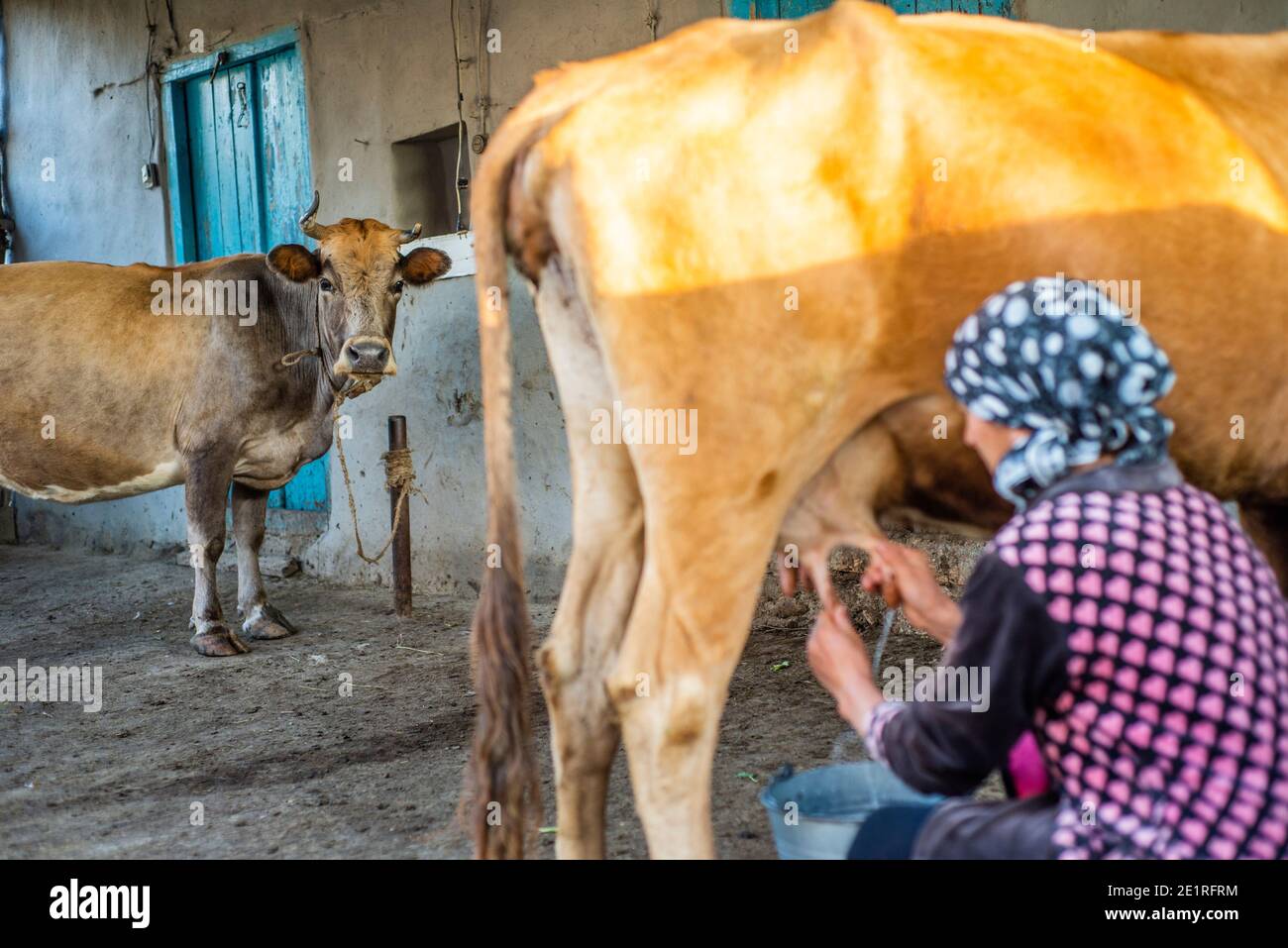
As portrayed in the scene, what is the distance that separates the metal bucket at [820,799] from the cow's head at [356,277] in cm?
382

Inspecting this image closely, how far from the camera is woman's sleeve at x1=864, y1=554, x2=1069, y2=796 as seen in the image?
1635 millimetres

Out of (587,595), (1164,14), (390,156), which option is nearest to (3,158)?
(390,156)

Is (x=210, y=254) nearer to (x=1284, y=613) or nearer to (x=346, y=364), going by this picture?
(x=346, y=364)

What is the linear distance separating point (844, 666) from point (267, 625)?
4.81 metres

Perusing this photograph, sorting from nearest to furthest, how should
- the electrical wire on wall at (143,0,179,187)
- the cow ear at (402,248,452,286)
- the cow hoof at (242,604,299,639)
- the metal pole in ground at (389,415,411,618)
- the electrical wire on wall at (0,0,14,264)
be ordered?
1. the cow hoof at (242,604,299,639)
2. the cow ear at (402,248,452,286)
3. the metal pole in ground at (389,415,411,618)
4. the electrical wire on wall at (143,0,179,187)
5. the electrical wire on wall at (0,0,14,264)

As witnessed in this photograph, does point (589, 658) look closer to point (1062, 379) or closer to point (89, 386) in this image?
point (1062, 379)

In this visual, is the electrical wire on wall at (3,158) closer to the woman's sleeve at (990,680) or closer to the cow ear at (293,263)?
the cow ear at (293,263)

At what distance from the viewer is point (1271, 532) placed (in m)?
3.08

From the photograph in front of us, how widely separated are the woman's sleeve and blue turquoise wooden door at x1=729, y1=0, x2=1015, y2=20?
3937mm

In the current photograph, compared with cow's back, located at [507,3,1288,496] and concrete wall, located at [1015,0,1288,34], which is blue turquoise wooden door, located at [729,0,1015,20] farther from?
cow's back, located at [507,3,1288,496]

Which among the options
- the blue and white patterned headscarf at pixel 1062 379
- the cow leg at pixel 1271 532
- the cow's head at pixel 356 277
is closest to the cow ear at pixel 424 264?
the cow's head at pixel 356 277

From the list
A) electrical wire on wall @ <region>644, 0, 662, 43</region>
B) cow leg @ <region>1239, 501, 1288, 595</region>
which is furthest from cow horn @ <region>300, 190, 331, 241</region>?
cow leg @ <region>1239, 501, 1288, 595</region>

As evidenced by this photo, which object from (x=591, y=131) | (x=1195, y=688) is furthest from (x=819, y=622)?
(x=591, y=131)

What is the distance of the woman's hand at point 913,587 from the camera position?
2.15m
